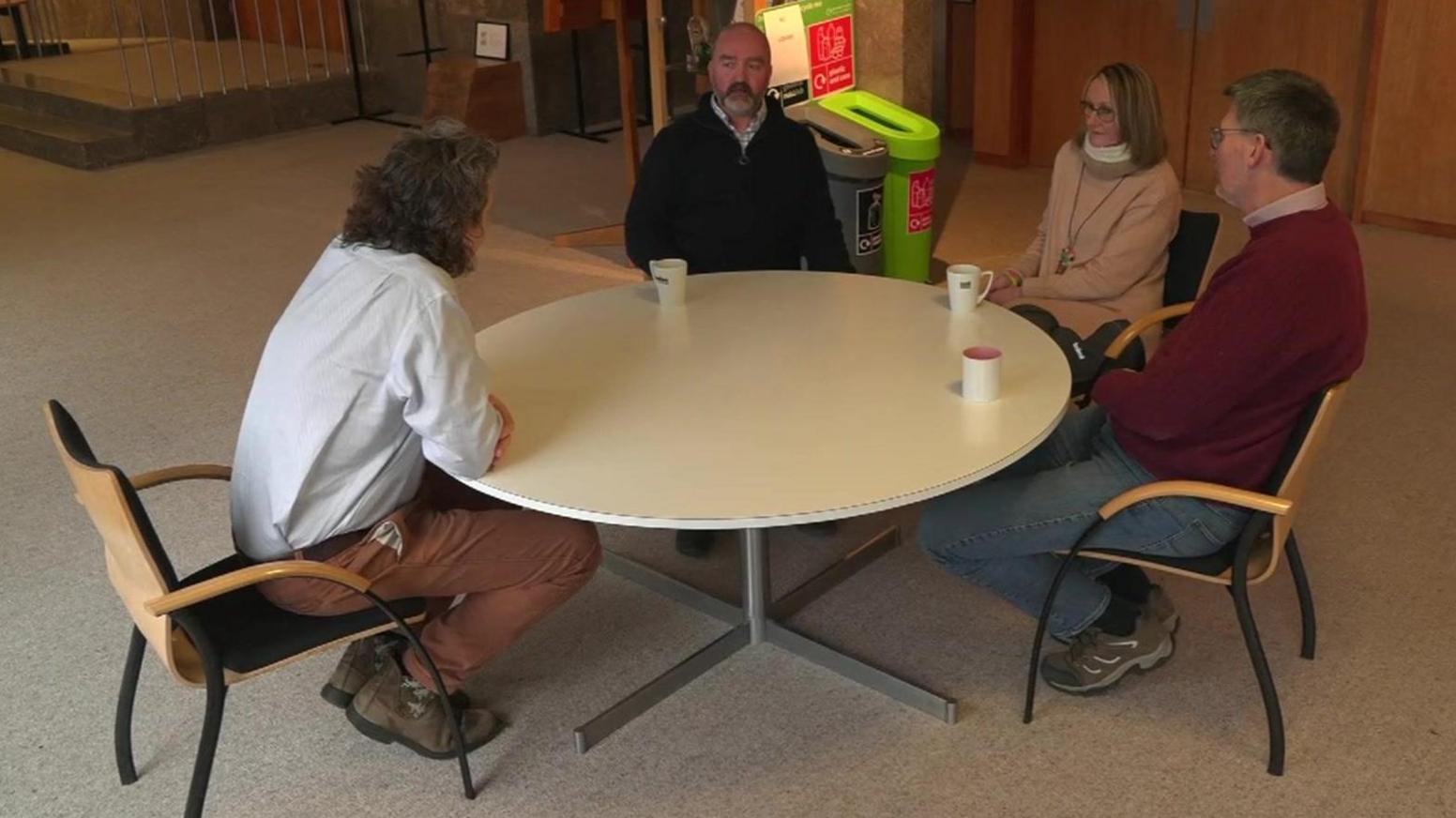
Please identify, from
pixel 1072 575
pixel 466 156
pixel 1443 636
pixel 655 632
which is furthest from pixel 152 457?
pixel 1443 636

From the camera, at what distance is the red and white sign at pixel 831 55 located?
5.14 m

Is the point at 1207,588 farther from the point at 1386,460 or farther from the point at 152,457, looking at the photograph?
the point at 152,457

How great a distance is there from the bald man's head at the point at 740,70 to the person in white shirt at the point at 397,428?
3.67ft

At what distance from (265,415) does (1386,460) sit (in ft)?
9.25

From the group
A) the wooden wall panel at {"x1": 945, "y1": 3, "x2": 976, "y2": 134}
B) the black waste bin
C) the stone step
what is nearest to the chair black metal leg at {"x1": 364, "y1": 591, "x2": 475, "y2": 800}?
the black waste bin

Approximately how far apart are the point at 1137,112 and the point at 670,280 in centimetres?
117

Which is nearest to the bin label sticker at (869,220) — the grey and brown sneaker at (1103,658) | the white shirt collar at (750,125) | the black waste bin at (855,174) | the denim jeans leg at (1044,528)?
the black waste bin at (855,174)

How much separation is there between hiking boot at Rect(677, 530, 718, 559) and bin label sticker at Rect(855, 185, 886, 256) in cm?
192

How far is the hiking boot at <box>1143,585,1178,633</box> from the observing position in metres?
2.83

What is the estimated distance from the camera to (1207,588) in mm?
3047

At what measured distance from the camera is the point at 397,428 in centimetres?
232

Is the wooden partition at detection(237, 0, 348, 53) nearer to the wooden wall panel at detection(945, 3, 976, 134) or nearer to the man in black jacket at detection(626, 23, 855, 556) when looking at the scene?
the wooden wall panel at detection(945, 3, 976, 134)

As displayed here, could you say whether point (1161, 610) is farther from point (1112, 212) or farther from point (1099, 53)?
point (1099, 53)

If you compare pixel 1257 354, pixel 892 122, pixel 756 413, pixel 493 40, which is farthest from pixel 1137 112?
pixel 493 40
